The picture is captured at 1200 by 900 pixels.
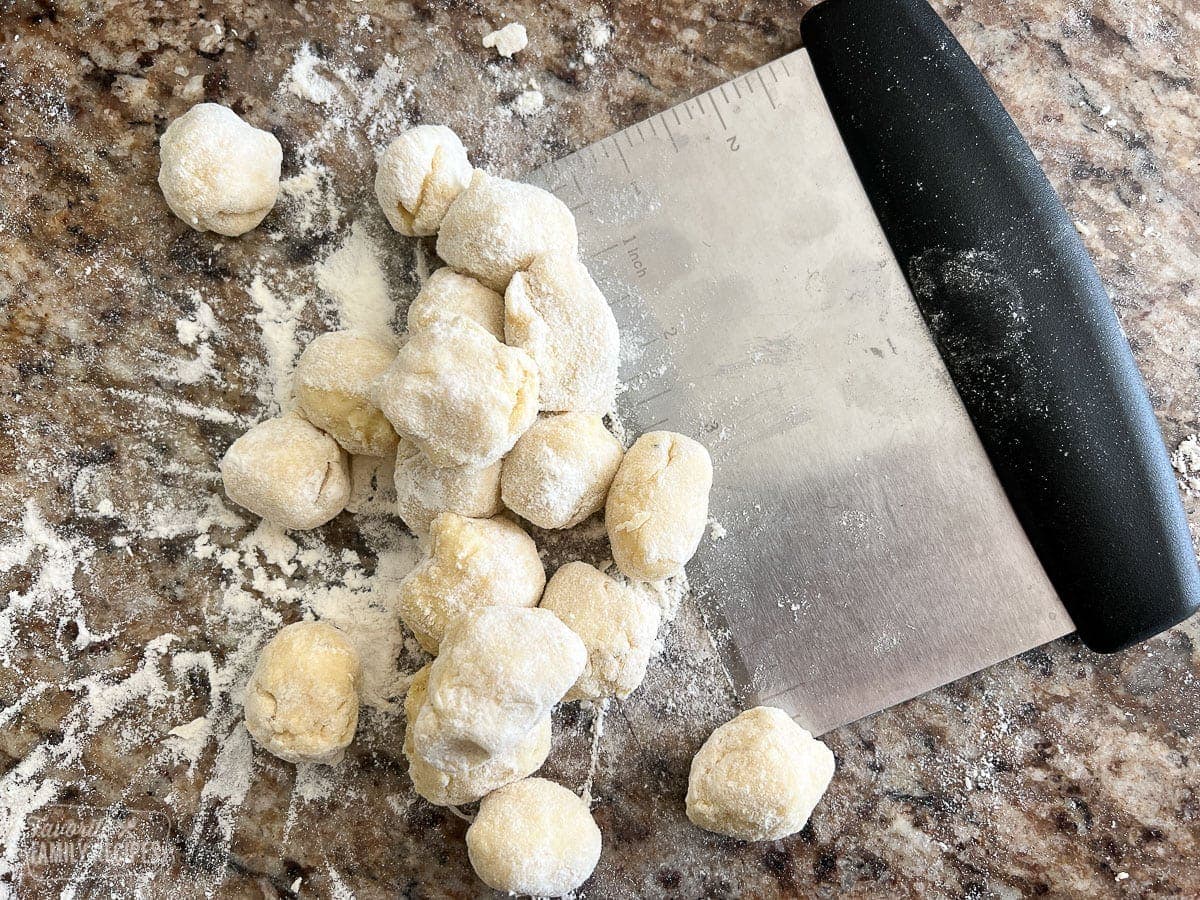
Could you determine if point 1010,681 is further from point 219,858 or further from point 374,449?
point 219,858

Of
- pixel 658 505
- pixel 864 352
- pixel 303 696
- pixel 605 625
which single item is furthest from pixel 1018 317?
pixel 303 696

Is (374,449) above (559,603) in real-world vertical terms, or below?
above

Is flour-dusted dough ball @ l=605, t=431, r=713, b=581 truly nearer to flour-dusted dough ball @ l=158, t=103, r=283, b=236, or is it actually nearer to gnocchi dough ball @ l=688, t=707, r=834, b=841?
gnocchi dough ball @ l=688, t=707, r=834, b=841

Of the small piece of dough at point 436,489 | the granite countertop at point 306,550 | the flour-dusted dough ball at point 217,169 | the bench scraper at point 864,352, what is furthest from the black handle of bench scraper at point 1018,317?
the flour-dusted dough ball at point 217,169

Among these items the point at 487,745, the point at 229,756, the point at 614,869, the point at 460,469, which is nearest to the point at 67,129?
the point at 460,469

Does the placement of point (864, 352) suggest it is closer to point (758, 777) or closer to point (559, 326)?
point (559, 326)

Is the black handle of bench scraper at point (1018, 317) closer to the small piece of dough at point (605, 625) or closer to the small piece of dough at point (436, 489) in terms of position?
the small piece of dough at point (605, 625)
